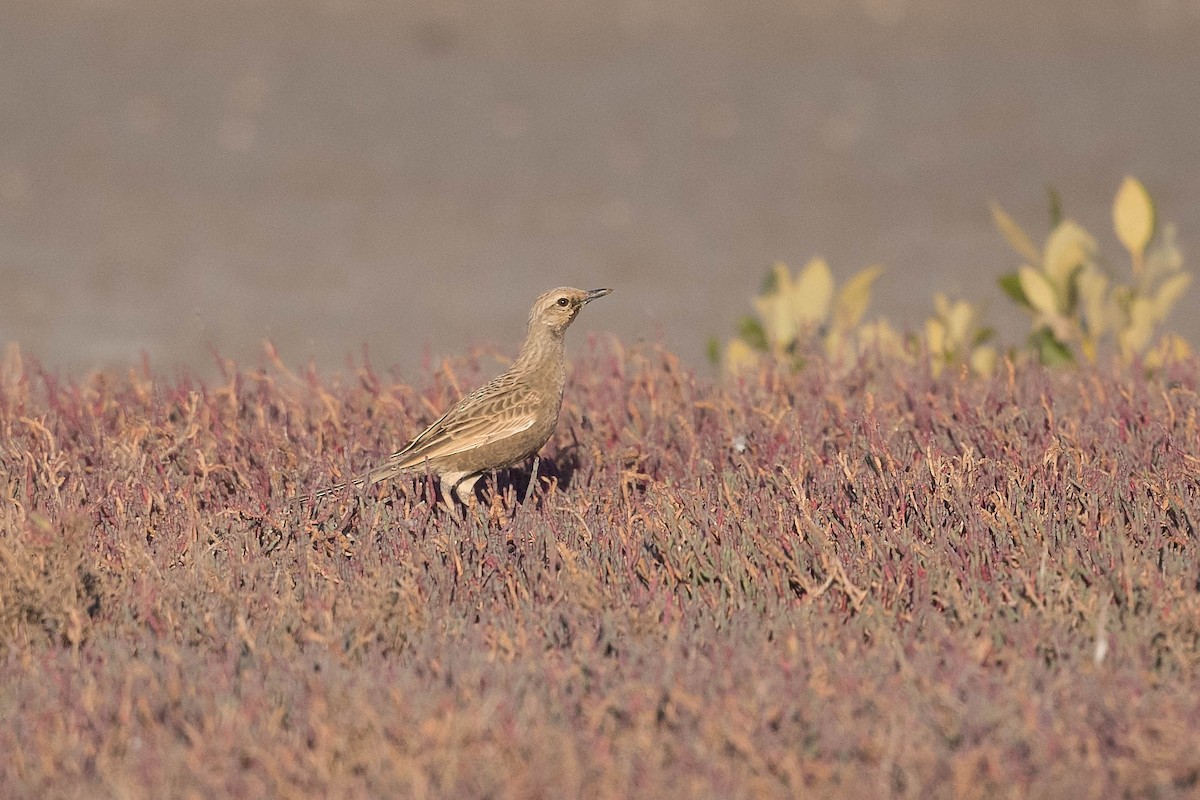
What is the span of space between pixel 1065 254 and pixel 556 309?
120 inches

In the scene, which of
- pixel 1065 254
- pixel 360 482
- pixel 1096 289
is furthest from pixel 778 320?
pixel 360 482

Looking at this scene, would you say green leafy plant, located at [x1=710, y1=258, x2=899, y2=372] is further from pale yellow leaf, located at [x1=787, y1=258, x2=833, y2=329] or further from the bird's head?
the bird's head

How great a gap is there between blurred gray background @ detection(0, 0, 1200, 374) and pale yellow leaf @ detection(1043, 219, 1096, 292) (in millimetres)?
4619

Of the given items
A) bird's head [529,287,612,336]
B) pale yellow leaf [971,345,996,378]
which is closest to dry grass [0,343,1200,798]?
bird's head [529,287,612,336]

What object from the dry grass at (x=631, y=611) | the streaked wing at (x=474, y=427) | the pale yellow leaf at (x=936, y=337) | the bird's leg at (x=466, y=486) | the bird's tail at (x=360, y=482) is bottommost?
the dry grass at (x=631, y=611)

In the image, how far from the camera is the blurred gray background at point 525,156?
14516 millimetres

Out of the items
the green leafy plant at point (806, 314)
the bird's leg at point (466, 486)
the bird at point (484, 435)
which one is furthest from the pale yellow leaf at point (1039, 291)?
the bird's leg at point (466, 486)

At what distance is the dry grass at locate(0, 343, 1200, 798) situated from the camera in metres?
3.54

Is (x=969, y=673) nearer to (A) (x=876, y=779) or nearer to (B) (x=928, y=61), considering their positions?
(A) (x=876, y=779)

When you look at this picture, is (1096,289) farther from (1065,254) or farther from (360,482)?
(360,482)

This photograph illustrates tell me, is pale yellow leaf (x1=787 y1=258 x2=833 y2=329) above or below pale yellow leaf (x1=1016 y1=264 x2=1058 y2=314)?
above

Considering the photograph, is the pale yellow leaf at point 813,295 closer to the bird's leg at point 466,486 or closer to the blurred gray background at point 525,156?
the bird's leg at point 466,486

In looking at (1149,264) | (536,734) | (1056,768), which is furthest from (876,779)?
(1149,264)

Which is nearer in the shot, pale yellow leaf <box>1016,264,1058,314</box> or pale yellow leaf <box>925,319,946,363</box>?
pale yellow leaf <box>1016,264,1058,314</box>
